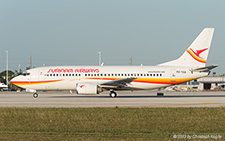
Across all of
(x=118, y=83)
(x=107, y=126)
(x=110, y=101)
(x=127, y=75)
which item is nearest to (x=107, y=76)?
(x=118, y=83)

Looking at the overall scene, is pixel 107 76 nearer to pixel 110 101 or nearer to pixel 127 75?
pixel 127 75

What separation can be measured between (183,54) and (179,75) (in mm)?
2677

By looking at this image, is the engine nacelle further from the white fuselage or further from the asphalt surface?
the white fuselage

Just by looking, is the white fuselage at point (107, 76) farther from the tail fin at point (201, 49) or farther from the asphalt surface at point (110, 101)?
the asphalt surface at point (110, 101)

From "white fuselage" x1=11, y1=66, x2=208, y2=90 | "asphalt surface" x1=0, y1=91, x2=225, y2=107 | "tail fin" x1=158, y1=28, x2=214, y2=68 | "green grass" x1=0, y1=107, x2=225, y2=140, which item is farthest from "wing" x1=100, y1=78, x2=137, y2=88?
"green grass" x1=0, y1=107, x2=225, y2=140

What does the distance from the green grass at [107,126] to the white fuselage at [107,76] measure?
18.6 metres

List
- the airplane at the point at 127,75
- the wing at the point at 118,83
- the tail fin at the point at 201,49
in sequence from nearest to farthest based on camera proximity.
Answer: the wing at the point at 118,83
the airplane at the point at 127,75
the tail fin at the point at 201,49

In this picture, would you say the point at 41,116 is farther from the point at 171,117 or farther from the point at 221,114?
the point at 221,114

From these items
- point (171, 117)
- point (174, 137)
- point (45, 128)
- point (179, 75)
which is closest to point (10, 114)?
point (45, 128)

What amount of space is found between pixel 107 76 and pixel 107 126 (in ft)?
77.8

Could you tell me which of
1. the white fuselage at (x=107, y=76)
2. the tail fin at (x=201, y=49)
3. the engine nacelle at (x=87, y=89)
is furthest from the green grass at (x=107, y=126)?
the tail fin at (x=201, y=49)

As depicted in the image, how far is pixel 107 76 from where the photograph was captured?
39312mm

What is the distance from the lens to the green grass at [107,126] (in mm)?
13039

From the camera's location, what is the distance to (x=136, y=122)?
16812 mm
